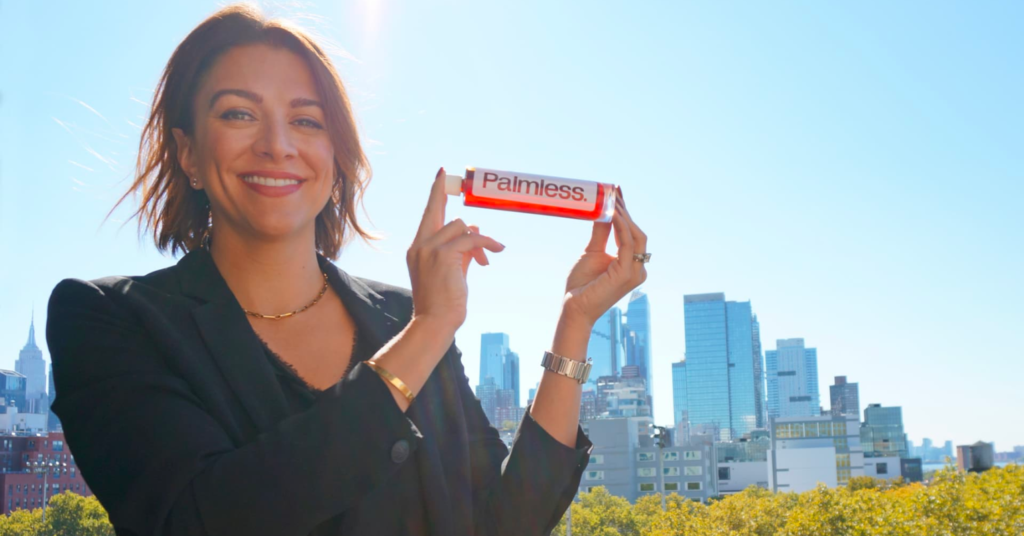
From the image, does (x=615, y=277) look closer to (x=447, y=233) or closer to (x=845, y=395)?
(x=447, y=233)

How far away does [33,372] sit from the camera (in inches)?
4924

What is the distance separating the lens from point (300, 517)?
1.06m

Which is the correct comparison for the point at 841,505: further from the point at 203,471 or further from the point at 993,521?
the point at 203,471

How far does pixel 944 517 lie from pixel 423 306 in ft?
54.0

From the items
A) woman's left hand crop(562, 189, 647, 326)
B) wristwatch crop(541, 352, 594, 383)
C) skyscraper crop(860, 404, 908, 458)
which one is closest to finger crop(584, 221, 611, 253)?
woman's left hand crop(562, 189, 647, 326)

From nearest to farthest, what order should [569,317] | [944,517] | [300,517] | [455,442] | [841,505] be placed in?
[300,517]
[455,442]
[569,317]
[944,517]
[841,505]

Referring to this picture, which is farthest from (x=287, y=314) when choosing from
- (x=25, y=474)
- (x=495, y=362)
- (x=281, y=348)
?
(x=495, y=362)

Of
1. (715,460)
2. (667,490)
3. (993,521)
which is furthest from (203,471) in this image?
(715,460)

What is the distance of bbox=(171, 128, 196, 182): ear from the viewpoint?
4.86 feet

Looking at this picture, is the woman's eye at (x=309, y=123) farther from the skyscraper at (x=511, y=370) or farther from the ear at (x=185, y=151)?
the skyscraper at (x=511, y=370)

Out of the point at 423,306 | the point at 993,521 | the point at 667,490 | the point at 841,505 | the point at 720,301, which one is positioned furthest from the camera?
the point at 720,301

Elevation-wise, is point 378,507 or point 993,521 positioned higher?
point 378,507

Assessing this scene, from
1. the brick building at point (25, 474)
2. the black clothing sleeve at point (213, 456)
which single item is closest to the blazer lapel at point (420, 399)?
the black clothing sleeve at point (213, 456)

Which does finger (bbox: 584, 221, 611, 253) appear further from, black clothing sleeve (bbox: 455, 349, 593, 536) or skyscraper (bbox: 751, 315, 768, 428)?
skyscraper (bbox: 751, 315, 768, 428)
